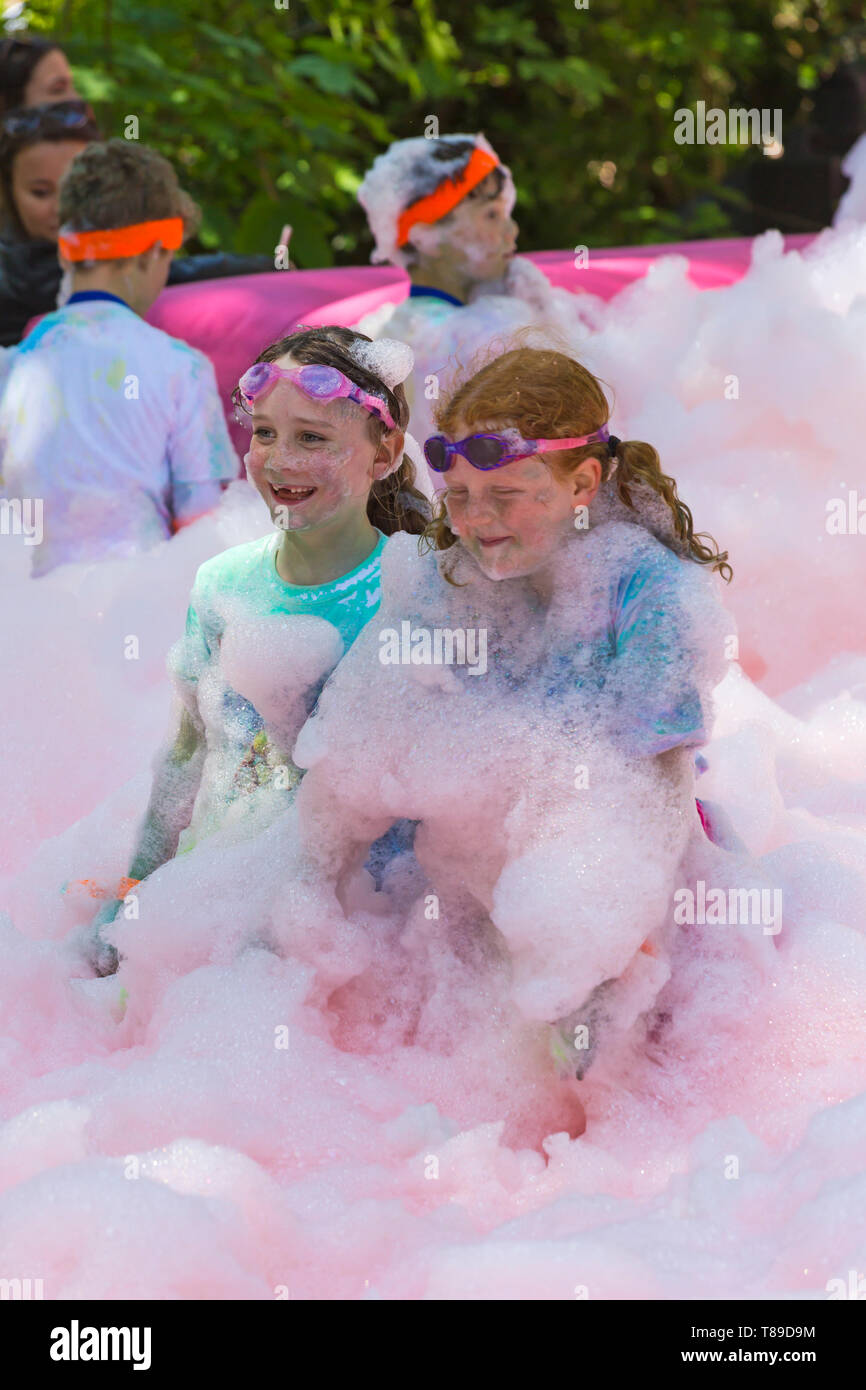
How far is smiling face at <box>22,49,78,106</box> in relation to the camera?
313 cm

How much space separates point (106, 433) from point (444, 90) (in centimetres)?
250

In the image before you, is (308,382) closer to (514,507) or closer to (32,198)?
(514,507)

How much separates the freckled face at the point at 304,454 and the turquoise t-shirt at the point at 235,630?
65 millimetres

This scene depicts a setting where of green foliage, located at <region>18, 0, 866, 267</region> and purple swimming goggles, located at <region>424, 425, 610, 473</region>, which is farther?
green foliage, located at <region>18, 0, 866, 267</region>

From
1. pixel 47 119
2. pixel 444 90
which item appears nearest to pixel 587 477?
pixel 47 119

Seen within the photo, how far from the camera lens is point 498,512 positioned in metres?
1.22

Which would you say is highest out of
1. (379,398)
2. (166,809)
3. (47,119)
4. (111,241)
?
(47,119)

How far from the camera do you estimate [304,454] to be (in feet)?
4.45

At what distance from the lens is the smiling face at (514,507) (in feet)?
3.97

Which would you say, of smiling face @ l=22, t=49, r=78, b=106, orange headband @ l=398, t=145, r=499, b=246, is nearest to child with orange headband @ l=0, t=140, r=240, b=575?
orange headband @ l=398, t=145, r=499, b=246

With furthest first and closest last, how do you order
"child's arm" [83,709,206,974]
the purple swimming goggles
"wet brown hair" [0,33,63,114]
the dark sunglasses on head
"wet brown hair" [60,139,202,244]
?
"wet brown hair" [0,33,63,114], the dark sunglasses on head, "wet brown hair" [60,139,202,244], "child's arm" [83,709,206,974], the purple swimming goggles

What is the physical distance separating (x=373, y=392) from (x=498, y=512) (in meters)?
0.24

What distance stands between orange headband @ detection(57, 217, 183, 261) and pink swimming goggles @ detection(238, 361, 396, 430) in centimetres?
116

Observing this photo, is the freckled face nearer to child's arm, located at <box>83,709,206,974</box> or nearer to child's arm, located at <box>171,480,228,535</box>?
child's arm, located at <box>83,709,206,974</box>
